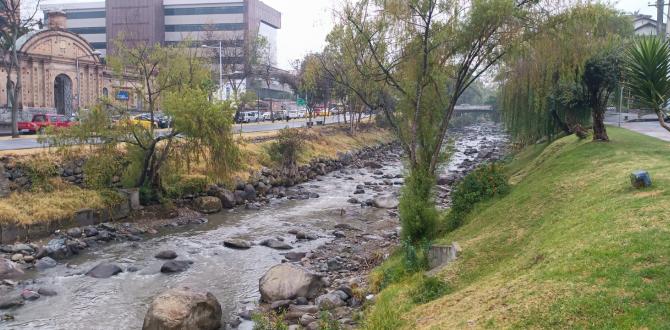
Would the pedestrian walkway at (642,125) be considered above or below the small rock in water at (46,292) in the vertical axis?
above

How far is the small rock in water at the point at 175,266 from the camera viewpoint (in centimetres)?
1736

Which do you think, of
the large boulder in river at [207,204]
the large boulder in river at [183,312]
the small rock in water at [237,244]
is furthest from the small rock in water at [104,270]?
the large boulder in river at [207,204]

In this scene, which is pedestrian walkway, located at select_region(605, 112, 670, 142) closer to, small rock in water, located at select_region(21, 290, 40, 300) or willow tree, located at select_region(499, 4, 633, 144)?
willow tree, located at select_region(499, 4, 633, 144)

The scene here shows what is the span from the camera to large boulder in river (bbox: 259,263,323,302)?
46.7 feet

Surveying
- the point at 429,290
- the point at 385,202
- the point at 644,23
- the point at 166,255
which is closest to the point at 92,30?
the point at 644,23

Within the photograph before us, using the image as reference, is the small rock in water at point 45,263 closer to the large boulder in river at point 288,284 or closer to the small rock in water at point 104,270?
the small rock in water at point 104,270

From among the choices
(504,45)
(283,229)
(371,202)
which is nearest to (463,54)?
(504,45)

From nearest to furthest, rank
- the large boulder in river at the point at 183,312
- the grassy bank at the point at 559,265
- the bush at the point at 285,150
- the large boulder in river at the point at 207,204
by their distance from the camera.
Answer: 1. the grassy bank at the point at 559,265
2. the large boulder in river at the point at 183,312
3. the large boulder in river at the point at 207,204
4. the bush at the point at 285,150

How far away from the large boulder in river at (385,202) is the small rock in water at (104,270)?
14463 millimetres

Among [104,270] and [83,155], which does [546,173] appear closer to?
[104,270]

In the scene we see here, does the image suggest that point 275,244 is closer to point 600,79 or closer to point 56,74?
point 600,79

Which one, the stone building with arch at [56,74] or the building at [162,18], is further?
the building at [162,18]

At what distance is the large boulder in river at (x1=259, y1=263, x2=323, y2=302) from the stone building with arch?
37086 mm

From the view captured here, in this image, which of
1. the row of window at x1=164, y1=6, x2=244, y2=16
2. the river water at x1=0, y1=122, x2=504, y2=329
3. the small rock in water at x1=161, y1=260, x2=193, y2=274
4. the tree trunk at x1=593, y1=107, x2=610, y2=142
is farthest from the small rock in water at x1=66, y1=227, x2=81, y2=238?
the row of window at x1=164, y1=6, x2=244, y2=16
